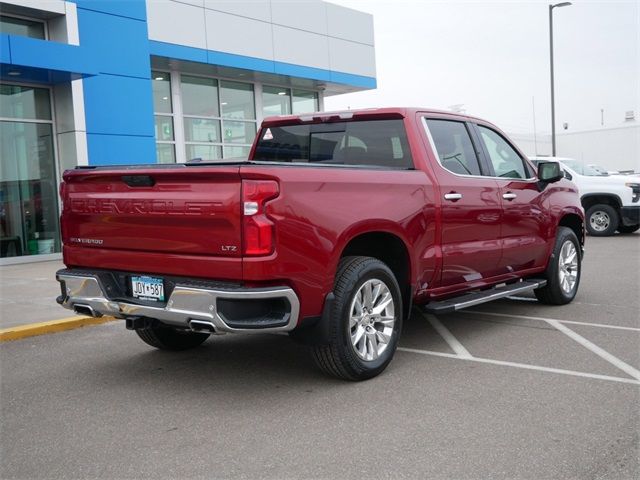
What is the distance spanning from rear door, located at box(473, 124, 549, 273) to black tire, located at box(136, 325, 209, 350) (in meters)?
2.93

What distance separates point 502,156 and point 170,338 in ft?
12.0

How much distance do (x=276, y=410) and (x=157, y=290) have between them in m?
1.11

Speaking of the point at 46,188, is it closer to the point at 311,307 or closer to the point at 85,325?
the point at 85,325

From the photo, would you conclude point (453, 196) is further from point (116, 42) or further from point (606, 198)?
point (606, 198)

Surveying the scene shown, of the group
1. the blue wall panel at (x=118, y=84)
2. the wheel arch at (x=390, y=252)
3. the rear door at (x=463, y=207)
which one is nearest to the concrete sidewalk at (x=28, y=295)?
the blue wall panel at (x=118, y=84)

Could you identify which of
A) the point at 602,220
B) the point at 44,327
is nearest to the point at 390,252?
the point at 44,327

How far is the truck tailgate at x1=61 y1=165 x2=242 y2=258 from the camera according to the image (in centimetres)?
405

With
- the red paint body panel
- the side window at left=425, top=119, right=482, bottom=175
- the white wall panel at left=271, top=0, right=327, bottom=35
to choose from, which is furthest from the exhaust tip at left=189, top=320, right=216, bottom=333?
the white wall panel at left=271, top=0, right=327, bottom=35

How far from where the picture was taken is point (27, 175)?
1329 cm

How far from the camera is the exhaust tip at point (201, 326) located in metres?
4.04

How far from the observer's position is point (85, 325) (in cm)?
701

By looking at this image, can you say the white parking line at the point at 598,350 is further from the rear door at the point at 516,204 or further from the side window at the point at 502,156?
the side window at the point at 502,156

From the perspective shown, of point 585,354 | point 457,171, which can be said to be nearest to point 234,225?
point 457,171

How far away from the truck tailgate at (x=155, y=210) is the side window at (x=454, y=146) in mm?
2287
